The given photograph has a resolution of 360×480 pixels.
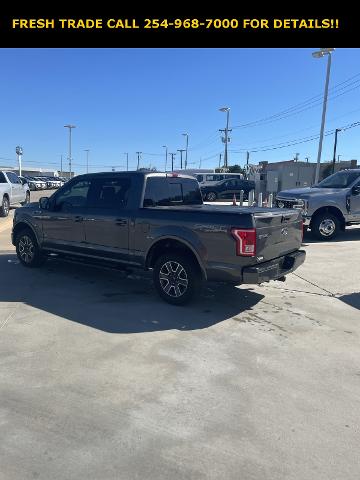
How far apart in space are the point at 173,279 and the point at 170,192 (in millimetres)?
1680

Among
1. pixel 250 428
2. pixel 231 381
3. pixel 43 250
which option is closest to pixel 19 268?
pixel 43 250

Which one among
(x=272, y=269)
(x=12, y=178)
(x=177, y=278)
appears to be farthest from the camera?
(x=12, y=178)

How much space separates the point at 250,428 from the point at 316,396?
31.1 inches

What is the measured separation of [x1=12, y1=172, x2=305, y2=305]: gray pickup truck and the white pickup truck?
10137 mm

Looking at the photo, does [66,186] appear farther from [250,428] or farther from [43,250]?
[250,428]

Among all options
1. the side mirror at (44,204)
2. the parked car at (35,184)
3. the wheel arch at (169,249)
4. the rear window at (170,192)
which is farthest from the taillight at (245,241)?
the parked car at (35,184)

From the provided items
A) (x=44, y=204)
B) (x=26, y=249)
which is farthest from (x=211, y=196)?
(x=44, y=204)

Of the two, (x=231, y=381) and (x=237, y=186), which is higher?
(x=237, y=186)

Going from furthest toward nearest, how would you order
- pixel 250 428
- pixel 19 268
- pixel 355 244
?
pixel 355 244
pixel 19 268
pixel 250 428

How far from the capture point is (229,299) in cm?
598

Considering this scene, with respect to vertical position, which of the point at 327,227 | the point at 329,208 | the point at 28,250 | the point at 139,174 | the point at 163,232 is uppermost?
the point at 139,174

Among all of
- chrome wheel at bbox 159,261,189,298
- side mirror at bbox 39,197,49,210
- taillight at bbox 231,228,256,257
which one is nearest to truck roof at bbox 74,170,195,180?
side mirror at bbox 39,197,49,210

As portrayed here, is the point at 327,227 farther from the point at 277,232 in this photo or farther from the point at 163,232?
the point at 163,232

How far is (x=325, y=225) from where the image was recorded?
37.8ft
